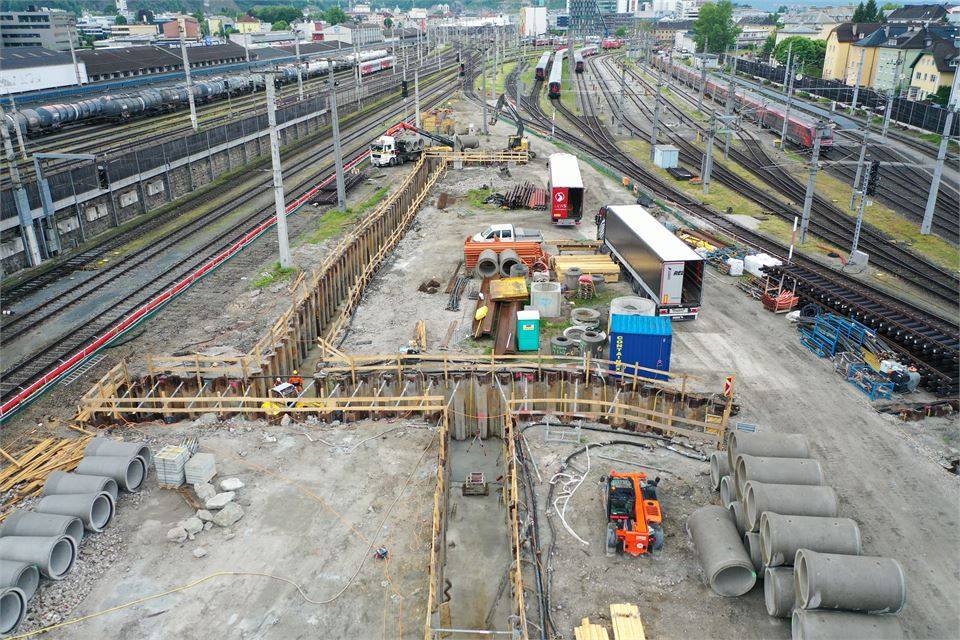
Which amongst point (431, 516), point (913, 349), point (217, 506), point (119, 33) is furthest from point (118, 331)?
point (119, 33)

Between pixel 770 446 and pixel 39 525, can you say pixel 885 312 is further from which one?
pixel 39 525

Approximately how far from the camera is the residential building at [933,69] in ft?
252

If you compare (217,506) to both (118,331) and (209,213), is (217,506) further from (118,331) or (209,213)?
(209,213)

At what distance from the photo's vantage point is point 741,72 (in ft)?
424

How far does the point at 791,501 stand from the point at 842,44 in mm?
107461

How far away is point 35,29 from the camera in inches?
5768

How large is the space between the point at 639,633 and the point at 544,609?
184 cm

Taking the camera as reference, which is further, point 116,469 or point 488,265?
point 488,265

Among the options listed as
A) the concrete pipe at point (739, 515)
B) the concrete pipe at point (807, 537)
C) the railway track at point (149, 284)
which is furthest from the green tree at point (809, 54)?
the concrete pipe at point (807, 537)

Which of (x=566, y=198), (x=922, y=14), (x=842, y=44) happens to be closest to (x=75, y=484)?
(x=566, y=198)

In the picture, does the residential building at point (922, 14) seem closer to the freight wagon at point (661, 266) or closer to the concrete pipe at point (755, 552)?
the freight wagon at point (661, 266)

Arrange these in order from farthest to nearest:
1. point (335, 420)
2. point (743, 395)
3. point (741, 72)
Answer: point (741, 72)
point (743, 395)
point (335, 420)

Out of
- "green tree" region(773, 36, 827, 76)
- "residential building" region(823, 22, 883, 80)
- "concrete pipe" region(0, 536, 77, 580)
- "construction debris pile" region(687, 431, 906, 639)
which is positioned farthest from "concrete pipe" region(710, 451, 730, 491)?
"green tree" region(773, 36, 827, 76)

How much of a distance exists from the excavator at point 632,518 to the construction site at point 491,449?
0.06 m
